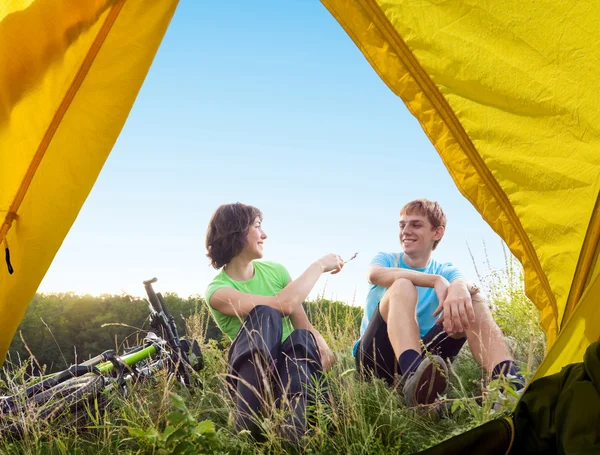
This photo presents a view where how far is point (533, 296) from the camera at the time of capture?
5.87 feet

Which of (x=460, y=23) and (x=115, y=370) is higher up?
(x=460, y=23)

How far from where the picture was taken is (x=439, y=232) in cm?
297

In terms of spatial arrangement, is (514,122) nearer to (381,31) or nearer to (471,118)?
(471,118)

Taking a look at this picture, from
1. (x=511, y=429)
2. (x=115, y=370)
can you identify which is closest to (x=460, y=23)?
(x=511, y=429)

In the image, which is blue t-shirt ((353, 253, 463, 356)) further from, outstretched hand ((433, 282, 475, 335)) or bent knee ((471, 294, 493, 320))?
outstretched hand ((433, 282, 475, 335))

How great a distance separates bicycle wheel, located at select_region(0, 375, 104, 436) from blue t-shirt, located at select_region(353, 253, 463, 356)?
1273 millimetres

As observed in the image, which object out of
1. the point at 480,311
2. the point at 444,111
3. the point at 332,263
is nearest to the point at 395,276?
the point at 332,263

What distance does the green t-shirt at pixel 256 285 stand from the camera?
2.83m

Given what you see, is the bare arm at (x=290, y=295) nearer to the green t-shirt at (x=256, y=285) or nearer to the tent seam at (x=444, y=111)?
the green t-shirt at (x=256, y=285)

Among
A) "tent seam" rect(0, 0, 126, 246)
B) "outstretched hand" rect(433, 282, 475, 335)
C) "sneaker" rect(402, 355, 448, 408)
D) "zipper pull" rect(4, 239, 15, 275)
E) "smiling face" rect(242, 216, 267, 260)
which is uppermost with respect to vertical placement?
"tent seam" rect(0, 0, 126, 246)

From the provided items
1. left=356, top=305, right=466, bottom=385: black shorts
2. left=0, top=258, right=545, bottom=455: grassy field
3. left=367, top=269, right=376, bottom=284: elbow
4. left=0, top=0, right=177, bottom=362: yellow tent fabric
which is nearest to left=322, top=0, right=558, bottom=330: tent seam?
left=0, top=258, right=545, bottom=455: grassy field

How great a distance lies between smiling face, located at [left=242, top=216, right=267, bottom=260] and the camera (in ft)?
9.59

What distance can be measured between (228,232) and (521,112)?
5.38 feet

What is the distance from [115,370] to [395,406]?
4.74ft
